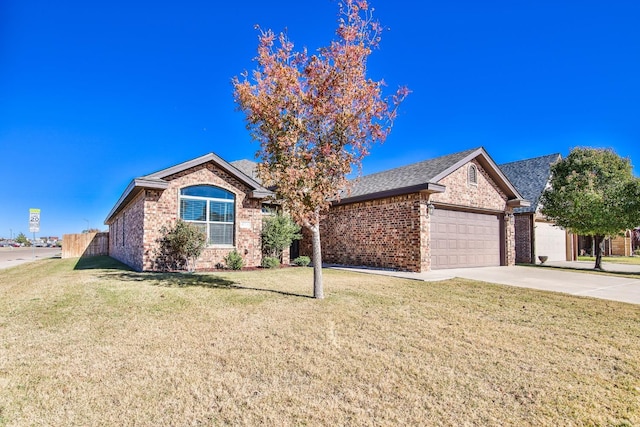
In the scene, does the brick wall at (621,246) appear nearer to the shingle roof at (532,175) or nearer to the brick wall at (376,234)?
the shingle roof at (532,175)

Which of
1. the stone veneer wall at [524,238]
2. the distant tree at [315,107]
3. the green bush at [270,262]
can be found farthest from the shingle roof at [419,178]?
the distant tree at [315,107]

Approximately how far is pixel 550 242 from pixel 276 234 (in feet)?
57.0

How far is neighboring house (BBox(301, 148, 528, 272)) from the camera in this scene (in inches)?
513

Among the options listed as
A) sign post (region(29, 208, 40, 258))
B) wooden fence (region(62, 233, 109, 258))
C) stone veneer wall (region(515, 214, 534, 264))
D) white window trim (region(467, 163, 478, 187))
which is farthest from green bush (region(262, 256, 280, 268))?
wooden fence (region(62, 233, 109, 258))

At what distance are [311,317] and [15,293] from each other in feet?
24.0

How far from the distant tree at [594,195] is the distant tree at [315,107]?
1348 cm

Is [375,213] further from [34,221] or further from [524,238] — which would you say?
[34,221]

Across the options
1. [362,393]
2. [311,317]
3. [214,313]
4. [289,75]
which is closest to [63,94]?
[289,75]

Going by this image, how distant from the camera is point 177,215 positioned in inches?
486

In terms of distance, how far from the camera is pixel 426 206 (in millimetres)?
13008

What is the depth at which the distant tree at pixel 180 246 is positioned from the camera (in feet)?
38.4

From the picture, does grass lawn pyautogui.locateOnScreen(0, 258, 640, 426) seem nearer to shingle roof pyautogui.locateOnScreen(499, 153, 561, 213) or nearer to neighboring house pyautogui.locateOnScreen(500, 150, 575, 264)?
neighboring house pyautogui.locateOnScreen(500, 150, 575, 264)

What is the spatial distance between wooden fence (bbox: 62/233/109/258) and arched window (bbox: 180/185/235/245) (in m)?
17.7

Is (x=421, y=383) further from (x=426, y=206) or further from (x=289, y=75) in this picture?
(x=426, y=206)
